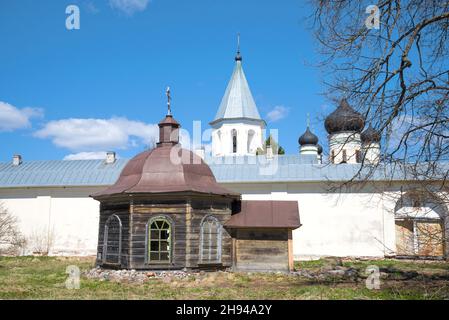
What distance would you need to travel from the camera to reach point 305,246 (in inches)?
948

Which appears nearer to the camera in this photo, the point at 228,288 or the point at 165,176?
the point at 228,288

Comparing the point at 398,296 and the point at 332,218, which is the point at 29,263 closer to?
the point at 332,218

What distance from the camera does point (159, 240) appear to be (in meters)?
15.5

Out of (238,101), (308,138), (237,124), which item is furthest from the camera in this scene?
(308,138)

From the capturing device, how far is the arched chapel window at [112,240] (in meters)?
15.8

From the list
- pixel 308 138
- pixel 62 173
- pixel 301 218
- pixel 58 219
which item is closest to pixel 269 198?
pixel 301 218

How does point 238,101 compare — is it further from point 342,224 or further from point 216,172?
point 342,224

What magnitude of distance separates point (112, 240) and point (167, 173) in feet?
9.91

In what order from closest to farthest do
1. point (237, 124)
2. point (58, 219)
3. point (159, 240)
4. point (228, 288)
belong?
point (228, 288) → point (159, 240) → point (58, 219) → point (237, 124)

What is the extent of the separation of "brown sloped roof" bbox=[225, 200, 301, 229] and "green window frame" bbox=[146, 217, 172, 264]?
2194mm

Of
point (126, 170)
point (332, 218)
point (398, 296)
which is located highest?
point (126, 170)

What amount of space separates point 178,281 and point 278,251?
3986 millimetres

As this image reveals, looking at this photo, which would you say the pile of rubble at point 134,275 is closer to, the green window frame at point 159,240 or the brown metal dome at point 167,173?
the green window frame at point 159,240
